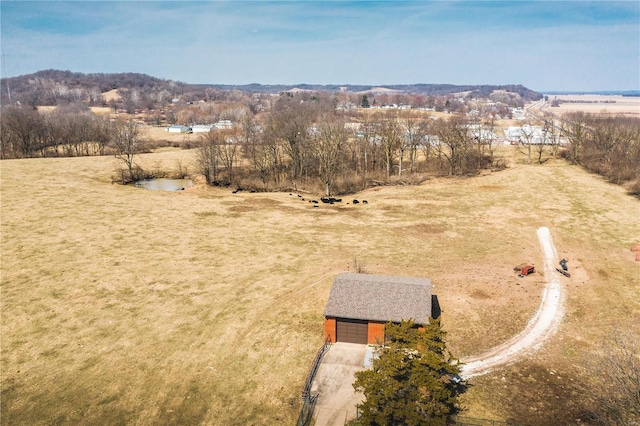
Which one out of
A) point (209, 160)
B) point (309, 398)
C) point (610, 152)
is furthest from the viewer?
point (209, 160)

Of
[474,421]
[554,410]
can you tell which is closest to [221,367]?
[474,421]

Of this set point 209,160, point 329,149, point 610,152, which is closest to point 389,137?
point 329,149

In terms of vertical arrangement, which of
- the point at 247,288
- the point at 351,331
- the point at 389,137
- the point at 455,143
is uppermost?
the point at 389,137

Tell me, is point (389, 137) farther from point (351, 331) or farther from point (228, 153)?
point (351, 331)

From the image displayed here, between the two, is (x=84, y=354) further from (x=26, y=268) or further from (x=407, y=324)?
(x=407, y=324)

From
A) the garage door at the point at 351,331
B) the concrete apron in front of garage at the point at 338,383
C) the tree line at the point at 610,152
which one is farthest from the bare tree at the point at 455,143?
the concrete apron in front of garage at the point at 338,383

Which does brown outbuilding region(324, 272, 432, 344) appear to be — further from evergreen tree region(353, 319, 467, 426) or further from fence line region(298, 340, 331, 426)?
evergreen tree region(353, 319, 467, 426)

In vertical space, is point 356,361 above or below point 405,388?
below

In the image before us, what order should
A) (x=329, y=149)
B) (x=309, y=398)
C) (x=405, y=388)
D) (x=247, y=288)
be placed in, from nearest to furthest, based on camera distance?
(x=405, y=388), (x=309, y=398), (x=247, y=288), (x=329, y=149)
